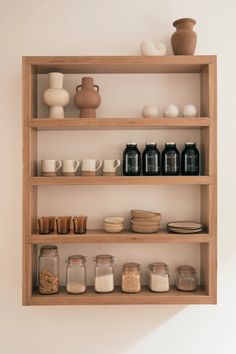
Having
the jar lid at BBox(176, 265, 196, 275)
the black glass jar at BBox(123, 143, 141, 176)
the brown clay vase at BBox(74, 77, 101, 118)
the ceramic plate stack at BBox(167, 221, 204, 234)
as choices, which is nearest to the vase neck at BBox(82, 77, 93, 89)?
the brown clay vase at BBox(74, 77, 101, 118)

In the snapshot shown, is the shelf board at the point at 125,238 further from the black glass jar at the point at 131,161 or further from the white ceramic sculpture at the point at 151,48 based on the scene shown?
the white ceramic sculpture at the point at 151,48

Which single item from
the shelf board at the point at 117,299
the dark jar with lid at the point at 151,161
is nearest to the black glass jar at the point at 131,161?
the dark jar with lid at the point at 151,161

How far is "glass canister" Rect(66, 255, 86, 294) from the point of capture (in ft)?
6.89

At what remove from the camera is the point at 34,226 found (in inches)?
84.9

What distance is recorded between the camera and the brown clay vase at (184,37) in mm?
2076

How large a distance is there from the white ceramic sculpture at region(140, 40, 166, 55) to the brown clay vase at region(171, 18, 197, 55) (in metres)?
0.07

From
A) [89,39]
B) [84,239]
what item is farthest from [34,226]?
[89,39]

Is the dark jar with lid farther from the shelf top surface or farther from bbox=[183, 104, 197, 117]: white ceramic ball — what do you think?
the shelf top surface
